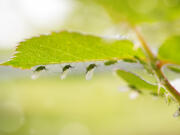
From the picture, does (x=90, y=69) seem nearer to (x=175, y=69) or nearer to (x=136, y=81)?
(x=136, y=81)

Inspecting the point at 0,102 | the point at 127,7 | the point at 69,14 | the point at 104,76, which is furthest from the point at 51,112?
the point at 127,7

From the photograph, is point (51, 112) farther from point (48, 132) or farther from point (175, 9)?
point (175, 9)

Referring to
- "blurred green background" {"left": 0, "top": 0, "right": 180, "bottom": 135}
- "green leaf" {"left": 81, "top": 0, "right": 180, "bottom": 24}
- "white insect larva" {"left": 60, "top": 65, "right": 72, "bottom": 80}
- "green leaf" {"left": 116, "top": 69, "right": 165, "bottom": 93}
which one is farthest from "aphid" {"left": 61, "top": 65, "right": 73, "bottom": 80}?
"blurred green background" {"left": 0, "top": 0, "right": 180, "bottom": 135}

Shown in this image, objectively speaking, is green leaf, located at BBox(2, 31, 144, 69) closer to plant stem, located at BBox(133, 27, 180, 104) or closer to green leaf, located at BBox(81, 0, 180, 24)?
plant stem, located at BBox(133, 27, 180, 104)

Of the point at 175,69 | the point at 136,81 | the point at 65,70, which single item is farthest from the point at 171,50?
the point at 65,70

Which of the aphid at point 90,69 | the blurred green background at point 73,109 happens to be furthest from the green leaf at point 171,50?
the blurred green background at point 73,109

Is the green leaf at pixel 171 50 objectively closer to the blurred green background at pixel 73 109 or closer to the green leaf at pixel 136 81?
the green leaf at pixel 136 81

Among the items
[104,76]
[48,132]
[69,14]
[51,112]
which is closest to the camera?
[69,14]
